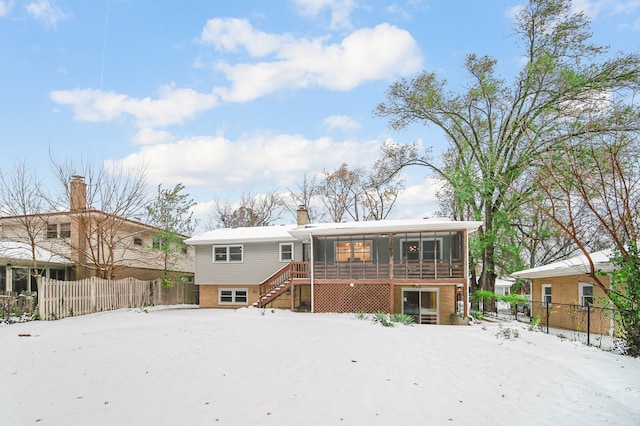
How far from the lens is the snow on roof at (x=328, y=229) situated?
18.2 metres

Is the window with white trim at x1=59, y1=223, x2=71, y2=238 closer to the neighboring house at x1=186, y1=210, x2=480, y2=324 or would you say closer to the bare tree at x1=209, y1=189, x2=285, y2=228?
the neighboring house at x1=186, y1=210, x2=480, y2=324

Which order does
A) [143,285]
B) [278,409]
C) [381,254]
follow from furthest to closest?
[143,285]
[381,254]
[278,409]

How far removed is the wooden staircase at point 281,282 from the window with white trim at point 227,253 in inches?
135

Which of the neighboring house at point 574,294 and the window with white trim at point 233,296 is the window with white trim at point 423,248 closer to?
the neighboring house at point 574,294

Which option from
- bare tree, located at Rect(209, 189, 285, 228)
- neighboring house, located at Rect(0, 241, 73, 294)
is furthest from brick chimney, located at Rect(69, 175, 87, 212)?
bare tree, located at Rect(209, 189, 285, 228)

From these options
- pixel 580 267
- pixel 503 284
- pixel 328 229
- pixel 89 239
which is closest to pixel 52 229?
pixel 89 239

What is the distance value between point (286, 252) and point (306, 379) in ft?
51.8

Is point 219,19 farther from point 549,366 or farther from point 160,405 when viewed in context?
point 549,366

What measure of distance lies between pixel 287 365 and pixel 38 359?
595 centimetres

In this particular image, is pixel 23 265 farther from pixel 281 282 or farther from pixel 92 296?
pixel 281 282

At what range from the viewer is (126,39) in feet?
57.8

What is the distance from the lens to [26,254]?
73.5 feet

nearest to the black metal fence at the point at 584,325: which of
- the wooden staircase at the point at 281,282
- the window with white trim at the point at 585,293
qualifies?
the window with white trim at the point at 585,293

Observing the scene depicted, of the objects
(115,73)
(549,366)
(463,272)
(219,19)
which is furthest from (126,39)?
(549,366)
